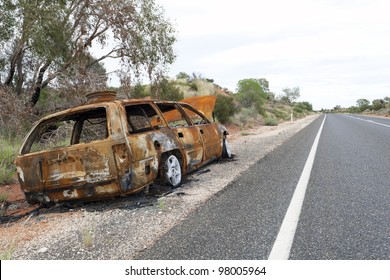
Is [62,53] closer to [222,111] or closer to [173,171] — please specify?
[173,171]

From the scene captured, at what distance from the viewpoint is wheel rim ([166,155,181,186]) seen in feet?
17.1

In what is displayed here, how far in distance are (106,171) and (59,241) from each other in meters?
1.06

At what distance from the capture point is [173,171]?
5.35m

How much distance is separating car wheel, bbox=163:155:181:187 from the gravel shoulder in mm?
144

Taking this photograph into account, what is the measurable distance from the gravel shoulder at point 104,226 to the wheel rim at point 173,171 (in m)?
0.15

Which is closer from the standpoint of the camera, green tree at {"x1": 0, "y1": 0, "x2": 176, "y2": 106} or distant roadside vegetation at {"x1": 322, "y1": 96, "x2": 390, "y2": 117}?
green tree at {"x1": 0, "y1": 0, "x2": 176, "y2": 106}

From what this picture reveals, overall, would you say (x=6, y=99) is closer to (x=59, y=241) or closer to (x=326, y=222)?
(x=59, y=241)

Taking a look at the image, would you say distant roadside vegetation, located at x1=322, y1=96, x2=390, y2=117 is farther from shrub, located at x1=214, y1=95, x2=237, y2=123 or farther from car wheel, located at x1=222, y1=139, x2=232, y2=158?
car wheel, located at x1=222, y1=139, x2=232, y2=158

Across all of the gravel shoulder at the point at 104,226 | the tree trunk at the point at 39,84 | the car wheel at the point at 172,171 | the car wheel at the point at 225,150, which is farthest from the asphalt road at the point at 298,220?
the tree trunk at the point at 39,84

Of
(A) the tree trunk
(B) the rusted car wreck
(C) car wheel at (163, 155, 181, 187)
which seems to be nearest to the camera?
(B) the rusted car wreck

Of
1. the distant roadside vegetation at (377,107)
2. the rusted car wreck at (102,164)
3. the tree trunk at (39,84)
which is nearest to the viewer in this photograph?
the rusted car wreck at (102,164)

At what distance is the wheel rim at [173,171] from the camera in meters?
5.22

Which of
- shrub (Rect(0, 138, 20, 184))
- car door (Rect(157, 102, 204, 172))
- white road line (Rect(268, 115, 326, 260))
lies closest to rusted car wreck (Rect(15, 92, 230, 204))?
car door (Rect(157, 102, 204, 172))

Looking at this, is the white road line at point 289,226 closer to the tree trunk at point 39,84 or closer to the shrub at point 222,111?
the tree trunk at point 39,84
